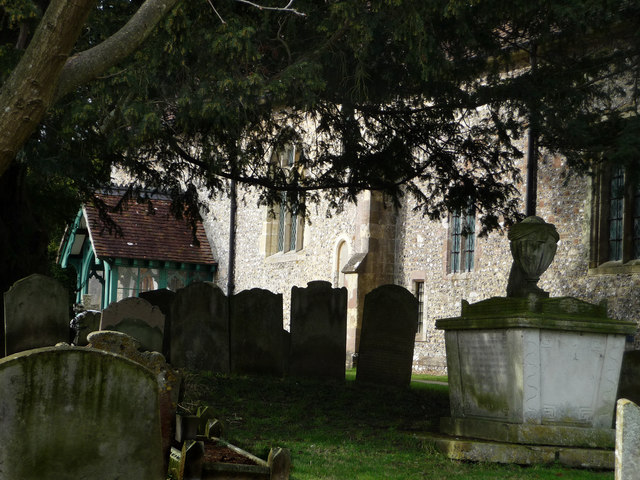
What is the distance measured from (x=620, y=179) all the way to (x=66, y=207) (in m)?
9.70

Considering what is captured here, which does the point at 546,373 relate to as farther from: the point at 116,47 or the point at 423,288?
the point at 423,288

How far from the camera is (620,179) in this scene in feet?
55.2

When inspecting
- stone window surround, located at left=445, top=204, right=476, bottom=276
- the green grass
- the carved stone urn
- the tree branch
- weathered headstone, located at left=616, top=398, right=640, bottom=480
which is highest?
the tree branch

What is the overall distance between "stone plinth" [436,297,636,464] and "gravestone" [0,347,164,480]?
431cm

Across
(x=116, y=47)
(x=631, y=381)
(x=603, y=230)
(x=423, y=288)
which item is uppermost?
(x=116, y=47)

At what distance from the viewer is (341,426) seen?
9609mm

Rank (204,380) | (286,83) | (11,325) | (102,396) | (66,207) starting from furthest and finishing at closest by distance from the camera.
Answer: (66,207) < (204,380) < (11,325) < (286,83) < (102,396)

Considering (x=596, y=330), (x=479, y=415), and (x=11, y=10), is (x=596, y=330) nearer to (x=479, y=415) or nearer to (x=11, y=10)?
(x=479, y=415)

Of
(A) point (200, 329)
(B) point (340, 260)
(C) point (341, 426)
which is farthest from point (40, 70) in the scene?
(B) point (340, 260)

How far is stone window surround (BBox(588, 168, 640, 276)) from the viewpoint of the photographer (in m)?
16.7

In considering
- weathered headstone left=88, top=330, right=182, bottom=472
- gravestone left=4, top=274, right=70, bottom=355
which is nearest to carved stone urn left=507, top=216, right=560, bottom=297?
weathered headstone left=88, top=330, right=182, bottom=472

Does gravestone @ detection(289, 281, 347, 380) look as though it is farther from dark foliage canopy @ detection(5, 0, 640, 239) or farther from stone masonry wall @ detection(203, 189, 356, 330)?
stone masonry wall @ detection(203, 189, 356, 330)

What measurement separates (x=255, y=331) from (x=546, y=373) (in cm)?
553

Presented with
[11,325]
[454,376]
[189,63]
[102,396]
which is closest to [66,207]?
[11,325]
